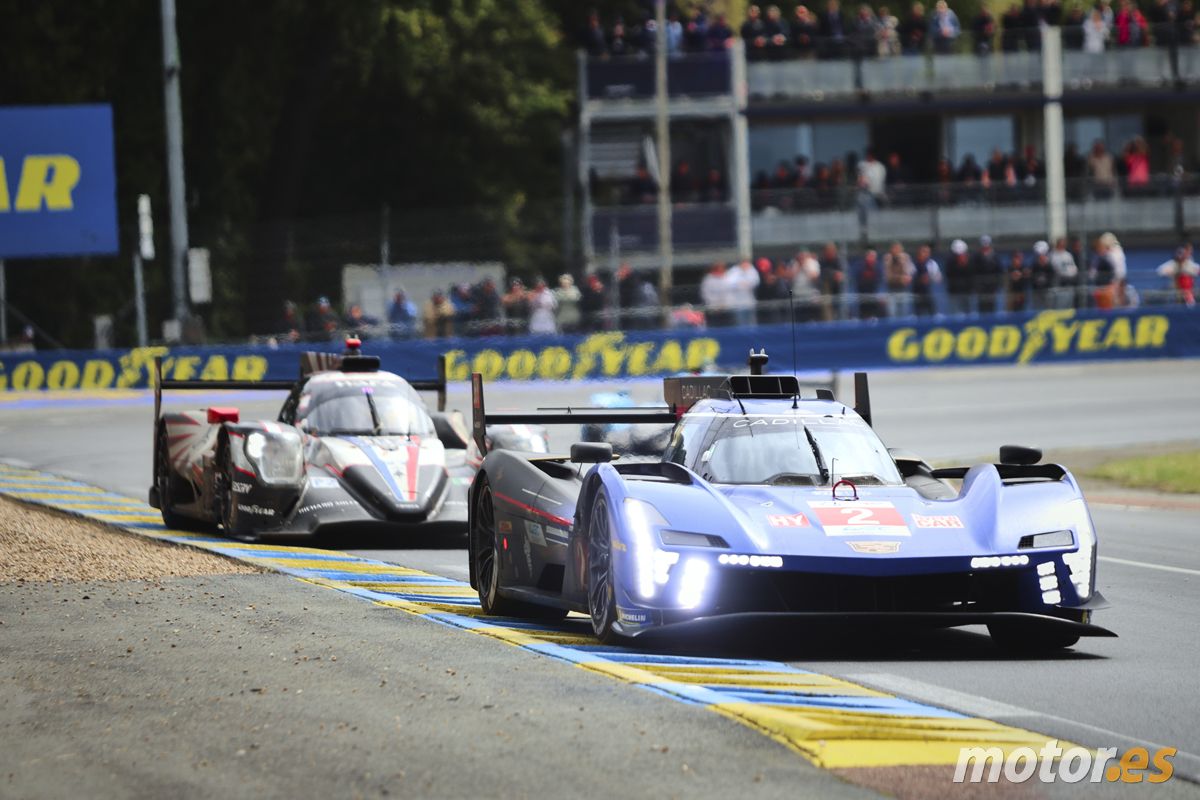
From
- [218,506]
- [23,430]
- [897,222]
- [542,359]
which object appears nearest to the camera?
[218,506]

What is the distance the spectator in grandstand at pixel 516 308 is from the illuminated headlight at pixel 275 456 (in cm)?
1993

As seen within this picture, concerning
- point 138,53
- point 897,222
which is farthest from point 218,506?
point 138,53

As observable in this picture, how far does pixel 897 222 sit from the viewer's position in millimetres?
42688

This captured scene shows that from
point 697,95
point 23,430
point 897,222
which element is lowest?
point 23,430

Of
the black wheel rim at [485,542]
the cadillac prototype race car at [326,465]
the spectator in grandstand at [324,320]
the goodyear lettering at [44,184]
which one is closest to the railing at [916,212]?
the spectator in grandstand at [324,320]

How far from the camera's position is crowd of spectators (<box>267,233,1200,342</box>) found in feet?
113

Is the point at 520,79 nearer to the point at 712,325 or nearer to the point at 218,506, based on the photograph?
the point at 712,325

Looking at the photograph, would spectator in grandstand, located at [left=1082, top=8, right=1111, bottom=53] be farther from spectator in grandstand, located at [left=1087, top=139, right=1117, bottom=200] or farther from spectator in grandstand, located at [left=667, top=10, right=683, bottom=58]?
spectator in grandstand, located at [left=667, top=10, right=683, bottom=58]

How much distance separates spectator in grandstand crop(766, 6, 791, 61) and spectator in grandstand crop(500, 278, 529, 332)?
1246 cm

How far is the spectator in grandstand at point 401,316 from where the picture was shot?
34.2 m

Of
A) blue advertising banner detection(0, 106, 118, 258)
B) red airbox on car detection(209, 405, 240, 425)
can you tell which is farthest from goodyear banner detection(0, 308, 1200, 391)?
red airbox on car detection(209, 405, 240, 425)

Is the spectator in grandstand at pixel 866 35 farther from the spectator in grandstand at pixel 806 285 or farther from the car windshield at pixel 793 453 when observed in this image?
the car windshield at pixel 793 453

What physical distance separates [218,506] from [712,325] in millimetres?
21727

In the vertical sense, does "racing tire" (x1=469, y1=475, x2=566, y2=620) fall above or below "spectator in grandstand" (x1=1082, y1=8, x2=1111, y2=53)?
below
